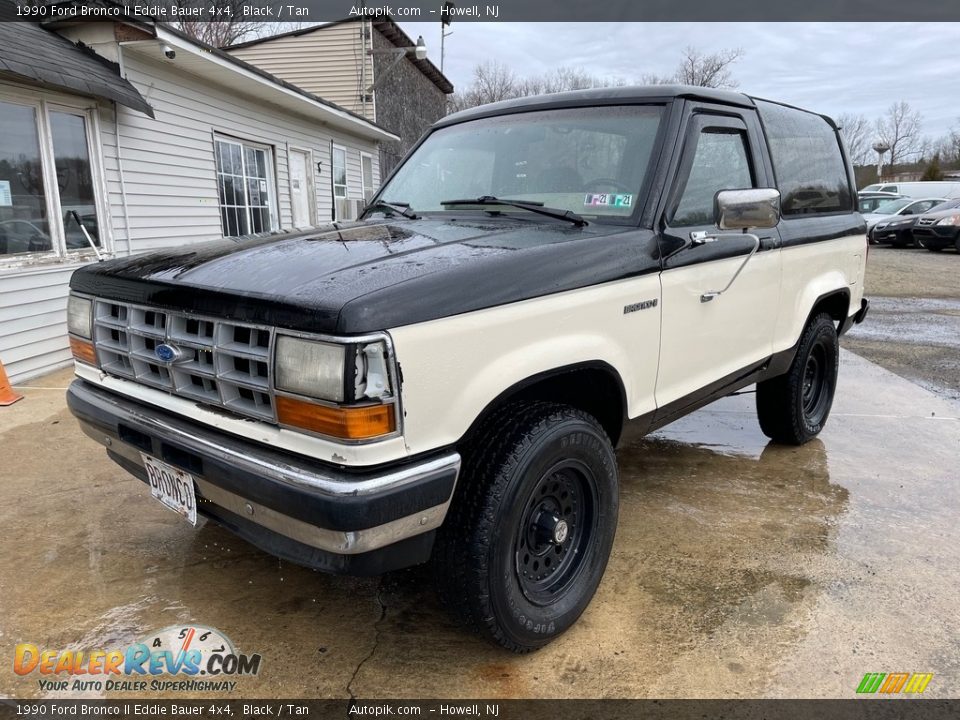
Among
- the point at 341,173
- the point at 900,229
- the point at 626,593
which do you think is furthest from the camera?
the point at 900,229

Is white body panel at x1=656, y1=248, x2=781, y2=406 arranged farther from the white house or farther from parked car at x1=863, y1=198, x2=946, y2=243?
parked car at x1=863, y1=198, x2=946, y2=243

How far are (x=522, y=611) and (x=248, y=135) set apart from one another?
919 centimetres

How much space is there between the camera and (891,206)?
21969 millimetres

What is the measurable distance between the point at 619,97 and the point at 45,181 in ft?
18.0

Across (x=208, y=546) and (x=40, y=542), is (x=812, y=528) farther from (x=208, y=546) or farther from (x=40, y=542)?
(x=40, y=542)

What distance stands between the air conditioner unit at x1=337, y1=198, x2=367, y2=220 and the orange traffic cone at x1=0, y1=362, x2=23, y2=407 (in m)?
3.37

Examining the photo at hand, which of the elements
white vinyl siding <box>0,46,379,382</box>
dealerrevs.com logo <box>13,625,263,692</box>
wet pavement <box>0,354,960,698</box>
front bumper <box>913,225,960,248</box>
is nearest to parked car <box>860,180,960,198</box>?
front bumper <box>913,225,960,248</box>

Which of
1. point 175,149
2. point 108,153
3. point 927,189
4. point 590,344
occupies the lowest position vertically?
point 590,344

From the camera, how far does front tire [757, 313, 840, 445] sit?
4.11 meters

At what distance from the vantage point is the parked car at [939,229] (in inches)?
699

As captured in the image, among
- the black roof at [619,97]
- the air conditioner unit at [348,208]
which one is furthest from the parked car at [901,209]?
the air conditioner unit at [348,208]

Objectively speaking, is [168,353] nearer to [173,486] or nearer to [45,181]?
[173,486]

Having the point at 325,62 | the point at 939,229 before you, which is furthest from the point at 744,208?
the point at 939,229

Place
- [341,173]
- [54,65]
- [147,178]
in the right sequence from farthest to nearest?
[341,173], [147,178], [54,65]
